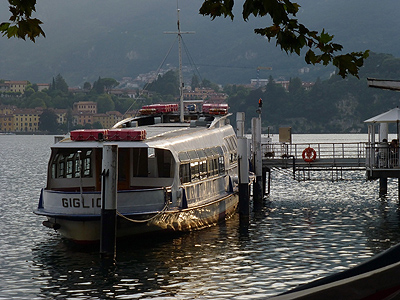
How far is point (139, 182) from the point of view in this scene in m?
29.5

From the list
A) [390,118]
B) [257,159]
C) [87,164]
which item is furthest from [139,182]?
[390,118]

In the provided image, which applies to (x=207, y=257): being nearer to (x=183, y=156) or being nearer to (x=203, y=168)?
(x=183, y=156)

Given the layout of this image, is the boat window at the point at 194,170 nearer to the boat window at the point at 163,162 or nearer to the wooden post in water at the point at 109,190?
the boat window at the point at 163,162

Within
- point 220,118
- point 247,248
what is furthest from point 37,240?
point 220,118

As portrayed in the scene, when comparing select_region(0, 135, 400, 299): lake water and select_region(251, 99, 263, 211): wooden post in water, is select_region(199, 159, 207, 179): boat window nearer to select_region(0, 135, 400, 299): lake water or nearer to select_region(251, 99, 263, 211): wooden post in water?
select_region(0, 135, 400, 299): lake water

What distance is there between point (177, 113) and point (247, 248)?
14.0 meters

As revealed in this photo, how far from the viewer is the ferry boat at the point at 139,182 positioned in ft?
86.1

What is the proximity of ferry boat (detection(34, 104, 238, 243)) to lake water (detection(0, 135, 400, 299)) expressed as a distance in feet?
3.45

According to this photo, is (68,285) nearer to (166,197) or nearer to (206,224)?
(166,197)

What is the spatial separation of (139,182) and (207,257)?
4381 millimetres

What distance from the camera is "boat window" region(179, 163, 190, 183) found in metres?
29.7

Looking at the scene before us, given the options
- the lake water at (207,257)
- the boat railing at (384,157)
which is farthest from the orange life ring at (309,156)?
the boat railing at (384,157)

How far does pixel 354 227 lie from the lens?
1379 inches

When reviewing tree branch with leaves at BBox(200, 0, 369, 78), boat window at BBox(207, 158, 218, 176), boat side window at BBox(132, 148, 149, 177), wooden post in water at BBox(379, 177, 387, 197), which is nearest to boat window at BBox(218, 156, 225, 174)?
boat window at BBox(207, 158, 218, 176)
